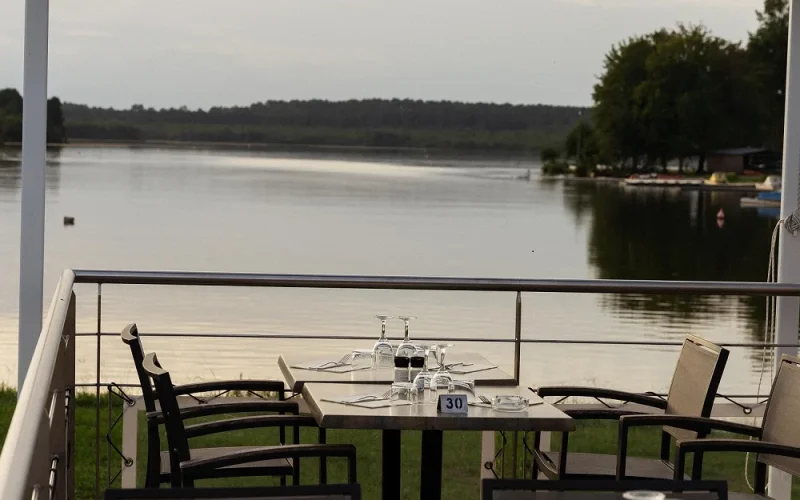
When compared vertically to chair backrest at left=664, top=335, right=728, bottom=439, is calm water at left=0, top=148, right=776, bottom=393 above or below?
below

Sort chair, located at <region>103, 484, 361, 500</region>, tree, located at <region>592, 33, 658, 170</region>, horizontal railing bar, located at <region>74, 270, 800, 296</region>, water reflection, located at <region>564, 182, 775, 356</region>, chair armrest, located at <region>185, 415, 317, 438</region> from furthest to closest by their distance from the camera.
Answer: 1. tree, located at <region>592, 33, 658, 170</region>
2. water reflection, located at <region>564, 182, 775, 356</region>
3. horizontal railing bar, located at <region>74, 270, 800, 296</region>
4. chair armrest, located at <region>185, 415, 317, 438</region>
5. chair, located at <region>103, 484, 361, 500</region>

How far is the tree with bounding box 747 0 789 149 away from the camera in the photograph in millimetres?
26859

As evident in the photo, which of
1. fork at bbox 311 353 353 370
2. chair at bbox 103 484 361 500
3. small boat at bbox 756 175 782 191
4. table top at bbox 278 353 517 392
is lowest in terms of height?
table top at bbox 278 353 517 392

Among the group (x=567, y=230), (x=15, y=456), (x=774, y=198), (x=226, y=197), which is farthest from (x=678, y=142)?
(x=15, y=456)

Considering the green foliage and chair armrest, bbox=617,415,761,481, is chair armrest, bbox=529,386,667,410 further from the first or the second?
the green foliage

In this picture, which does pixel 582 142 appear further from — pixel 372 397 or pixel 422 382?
pixel 372 397

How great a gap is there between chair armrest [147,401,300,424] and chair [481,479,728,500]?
1.34m

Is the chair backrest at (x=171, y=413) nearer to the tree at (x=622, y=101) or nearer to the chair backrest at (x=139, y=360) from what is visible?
the chair backrest at (x=139, y=360)

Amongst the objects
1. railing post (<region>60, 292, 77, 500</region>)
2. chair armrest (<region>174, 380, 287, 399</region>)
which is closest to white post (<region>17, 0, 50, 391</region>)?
railing post (<region>60, 292, 77, 500</region>)

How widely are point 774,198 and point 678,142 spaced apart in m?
12.5

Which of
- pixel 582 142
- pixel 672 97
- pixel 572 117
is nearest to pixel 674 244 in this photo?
pixel 582 142

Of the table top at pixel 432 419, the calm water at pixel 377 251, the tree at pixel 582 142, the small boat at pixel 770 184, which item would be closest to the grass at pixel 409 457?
the calm water at pixel 377 251

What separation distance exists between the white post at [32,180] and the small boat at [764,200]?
4570cm

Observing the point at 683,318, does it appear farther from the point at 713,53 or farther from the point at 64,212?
the point at 64,212
